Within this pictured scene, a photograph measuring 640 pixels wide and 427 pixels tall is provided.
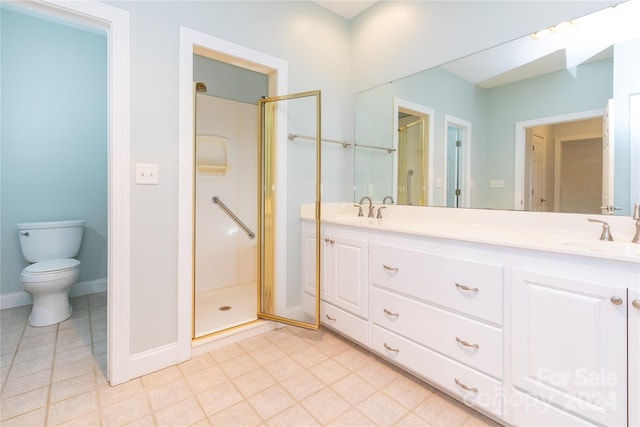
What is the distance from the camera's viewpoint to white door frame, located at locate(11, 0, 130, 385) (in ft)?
5.11

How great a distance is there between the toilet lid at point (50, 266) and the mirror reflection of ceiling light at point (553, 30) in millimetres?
3571

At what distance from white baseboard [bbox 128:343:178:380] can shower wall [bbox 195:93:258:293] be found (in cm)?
125

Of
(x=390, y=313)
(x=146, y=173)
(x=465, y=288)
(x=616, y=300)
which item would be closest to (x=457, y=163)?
(x=465, y=288)

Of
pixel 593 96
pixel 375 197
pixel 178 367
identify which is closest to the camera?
pixel 593 96

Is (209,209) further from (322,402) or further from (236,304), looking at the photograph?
(322,402)

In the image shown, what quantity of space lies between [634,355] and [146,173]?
224 centimetres

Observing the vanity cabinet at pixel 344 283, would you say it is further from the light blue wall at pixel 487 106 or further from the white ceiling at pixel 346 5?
the white ceiling at pixel 346 5

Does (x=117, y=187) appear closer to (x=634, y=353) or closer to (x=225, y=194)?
(x=225, y=194)

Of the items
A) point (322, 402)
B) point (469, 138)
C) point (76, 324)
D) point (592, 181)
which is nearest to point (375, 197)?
point (469, 138)

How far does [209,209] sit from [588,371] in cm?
297

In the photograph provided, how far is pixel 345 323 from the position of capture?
2008mm

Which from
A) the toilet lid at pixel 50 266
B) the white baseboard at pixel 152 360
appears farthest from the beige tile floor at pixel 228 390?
the toilet lid at pixel 50 266

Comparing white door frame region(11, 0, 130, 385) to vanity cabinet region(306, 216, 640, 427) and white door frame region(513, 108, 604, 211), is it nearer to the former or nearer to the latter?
vanity cabinet region(306, 216, 640, 427)

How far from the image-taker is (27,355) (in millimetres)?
1853
